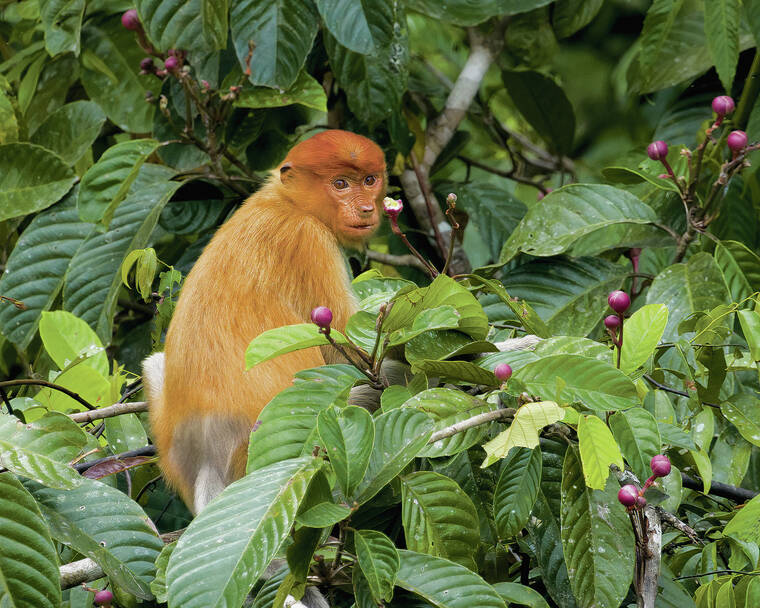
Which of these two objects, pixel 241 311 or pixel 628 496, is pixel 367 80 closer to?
pixel 241 311

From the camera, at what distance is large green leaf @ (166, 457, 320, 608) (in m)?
1.34

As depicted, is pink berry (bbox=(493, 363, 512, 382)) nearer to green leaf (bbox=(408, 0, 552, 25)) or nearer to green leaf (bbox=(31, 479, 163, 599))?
green leaf (bbox=(31, 479, 163, 599))

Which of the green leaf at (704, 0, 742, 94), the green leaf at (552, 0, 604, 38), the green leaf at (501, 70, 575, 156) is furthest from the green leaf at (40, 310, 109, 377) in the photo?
the green leaf at (552, 0, 604, 38)

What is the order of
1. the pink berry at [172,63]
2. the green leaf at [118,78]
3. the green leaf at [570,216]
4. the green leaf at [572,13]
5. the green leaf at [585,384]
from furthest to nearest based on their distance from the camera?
the green leaf at [572,13] < the green leaf at [118,78] < the pink berry at [172,63] < the green leaf at [570,216] < the green leaf at [585,384]

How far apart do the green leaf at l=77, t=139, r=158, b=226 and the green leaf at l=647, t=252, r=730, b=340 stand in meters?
1.66

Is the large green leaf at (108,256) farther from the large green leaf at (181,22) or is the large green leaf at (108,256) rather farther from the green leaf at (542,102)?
the green leaf at (542,102)

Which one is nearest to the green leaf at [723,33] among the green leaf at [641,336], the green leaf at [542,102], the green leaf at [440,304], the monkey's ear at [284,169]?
the green leaf at [542,102]

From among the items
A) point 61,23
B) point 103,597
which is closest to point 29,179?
point 61,23

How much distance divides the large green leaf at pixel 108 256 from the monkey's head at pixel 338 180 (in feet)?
1.80

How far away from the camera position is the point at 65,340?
2.65 m

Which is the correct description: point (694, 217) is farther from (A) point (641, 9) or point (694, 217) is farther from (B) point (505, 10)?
(A) point (641, 9)

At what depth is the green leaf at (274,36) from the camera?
3139 mm

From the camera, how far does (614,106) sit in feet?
19.4

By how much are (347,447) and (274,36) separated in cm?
203
